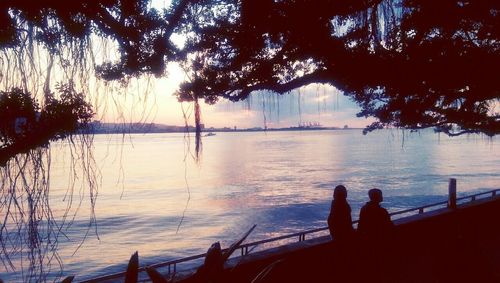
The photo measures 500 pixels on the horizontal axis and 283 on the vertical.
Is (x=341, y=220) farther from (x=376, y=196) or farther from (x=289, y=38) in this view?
(x=289, y=38)

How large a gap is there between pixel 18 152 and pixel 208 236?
34.8 m

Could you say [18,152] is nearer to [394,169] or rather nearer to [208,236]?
[208,236]

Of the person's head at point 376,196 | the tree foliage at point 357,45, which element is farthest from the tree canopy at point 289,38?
the person's head at point 376,196

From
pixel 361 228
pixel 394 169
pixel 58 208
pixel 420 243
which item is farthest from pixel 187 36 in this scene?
pixel 394 169

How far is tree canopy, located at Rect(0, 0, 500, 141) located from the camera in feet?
7.48

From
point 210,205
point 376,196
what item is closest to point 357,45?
point 376,196

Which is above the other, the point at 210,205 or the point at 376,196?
the point at 376,196

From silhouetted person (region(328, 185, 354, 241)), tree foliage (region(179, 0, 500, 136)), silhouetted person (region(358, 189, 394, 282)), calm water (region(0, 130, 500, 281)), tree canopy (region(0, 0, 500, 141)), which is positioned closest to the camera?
tree canopy (region(0, 0, 500, 141))

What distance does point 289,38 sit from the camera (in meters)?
3.19

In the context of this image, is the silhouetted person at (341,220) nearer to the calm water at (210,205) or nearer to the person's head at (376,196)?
the person's head at (376,196)

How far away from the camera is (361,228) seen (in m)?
5.18

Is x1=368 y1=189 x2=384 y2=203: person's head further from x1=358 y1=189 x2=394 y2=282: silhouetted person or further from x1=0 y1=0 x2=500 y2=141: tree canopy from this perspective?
x1=0 y1=0 x2=500 y2=141: tree canopy

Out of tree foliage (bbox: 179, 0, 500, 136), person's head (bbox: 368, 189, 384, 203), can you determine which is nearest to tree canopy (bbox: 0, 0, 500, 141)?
tree foliage (bbox: 179, 0, 500, 136)

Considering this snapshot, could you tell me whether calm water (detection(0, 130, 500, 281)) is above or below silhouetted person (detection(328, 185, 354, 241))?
below
